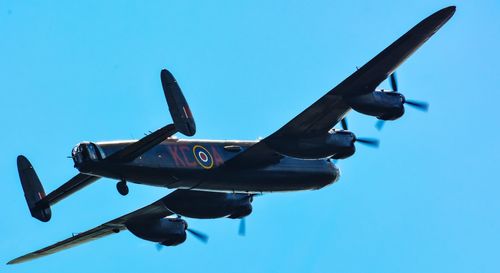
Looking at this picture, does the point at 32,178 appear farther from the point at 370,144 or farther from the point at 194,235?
the point at 370,144

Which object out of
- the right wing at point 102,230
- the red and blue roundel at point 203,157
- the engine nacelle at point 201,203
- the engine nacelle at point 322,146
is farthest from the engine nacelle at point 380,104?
the right wing at point 102,230

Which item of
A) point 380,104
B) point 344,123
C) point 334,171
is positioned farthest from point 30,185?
point 380,104

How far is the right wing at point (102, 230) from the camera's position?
161ft

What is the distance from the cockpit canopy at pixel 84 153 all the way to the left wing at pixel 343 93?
721 cm

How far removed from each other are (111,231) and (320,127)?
13082mm

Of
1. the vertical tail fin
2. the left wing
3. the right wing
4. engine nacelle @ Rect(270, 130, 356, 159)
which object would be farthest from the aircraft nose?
the vertical tail fin

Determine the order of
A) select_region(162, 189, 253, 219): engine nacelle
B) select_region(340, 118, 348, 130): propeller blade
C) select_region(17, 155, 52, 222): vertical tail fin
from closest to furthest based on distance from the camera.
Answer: select_region(17, 155, 52, 222): vertical tail fin, select_region(340, 118, 348, 130): propeller blade, select_region(162, 189, 253, 219): engine nacelle

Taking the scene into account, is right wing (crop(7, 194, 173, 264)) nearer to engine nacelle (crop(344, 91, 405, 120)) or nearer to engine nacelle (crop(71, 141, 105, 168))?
engine nacelle (crop(71, 141, 105, 168))

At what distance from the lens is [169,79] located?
3731 cm

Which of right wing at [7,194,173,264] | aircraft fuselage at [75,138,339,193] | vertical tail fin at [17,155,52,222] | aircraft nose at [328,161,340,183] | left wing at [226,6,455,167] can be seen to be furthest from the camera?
right wing at [7,194,173,264]

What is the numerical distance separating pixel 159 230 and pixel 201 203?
3755 millimetres

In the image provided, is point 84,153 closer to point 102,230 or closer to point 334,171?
point 102,230

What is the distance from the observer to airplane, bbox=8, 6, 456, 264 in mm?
39938

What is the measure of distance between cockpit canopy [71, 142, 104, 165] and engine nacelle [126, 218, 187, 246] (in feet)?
34.6
